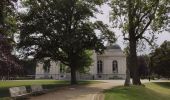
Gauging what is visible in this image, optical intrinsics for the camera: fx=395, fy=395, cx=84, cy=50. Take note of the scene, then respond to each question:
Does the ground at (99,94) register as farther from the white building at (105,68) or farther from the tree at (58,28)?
the white building at (105,68)

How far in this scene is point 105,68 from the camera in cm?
9425

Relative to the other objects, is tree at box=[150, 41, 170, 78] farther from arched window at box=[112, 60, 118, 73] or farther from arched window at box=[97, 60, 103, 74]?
arched window at box=[97, 60, 103, 74]

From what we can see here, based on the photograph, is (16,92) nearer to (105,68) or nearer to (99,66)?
(105,68)

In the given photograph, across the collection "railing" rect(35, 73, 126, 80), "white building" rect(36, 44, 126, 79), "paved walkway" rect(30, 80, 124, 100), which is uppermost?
"white building" rect(36, 44, 126, 79)

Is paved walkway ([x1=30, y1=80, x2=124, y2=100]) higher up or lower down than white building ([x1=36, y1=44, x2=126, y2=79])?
lower down

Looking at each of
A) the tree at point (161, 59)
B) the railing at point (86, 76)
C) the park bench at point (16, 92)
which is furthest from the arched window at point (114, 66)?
the park bench at point (16, 92)

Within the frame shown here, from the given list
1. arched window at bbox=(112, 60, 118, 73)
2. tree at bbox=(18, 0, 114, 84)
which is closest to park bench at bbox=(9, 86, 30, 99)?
tree at bbox=(18, 0, 114, 84)

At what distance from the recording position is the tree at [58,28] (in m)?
49.1

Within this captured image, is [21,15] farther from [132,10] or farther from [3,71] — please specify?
[3,71]

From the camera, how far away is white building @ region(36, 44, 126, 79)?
296 ft

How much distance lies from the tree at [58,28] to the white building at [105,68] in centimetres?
3714

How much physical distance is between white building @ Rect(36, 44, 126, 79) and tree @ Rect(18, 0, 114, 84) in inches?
1462

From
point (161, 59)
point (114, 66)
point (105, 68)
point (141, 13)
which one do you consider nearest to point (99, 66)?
point (105, 68)

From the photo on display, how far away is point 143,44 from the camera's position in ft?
173
